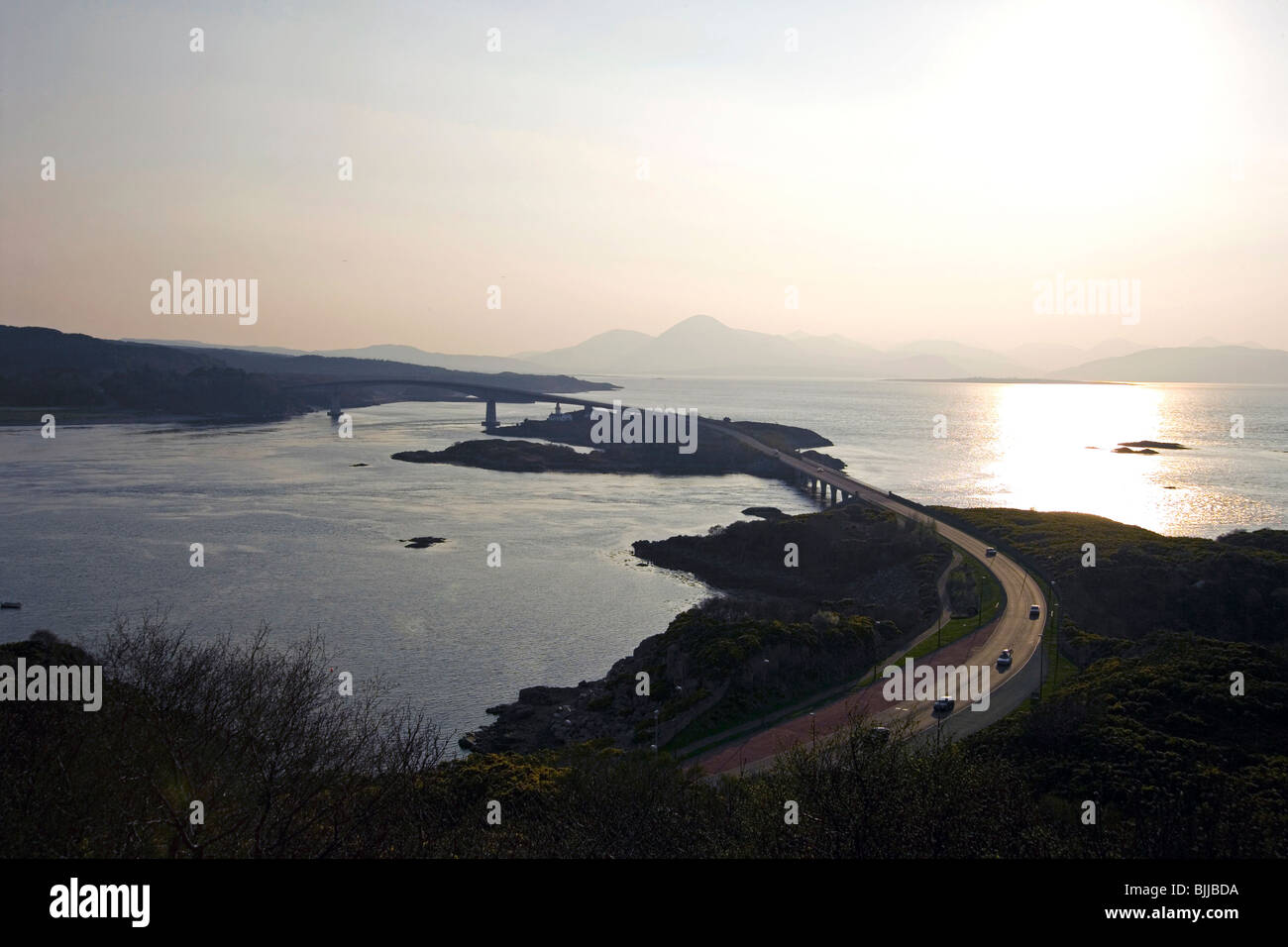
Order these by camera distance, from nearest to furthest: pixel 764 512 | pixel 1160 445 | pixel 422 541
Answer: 1. pixel 422 541
2. pixel 764 512
3. pixel 1160 445

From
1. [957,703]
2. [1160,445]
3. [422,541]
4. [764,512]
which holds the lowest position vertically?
[957,703]

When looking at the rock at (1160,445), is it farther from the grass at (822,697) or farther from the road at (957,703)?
the grass at (822,697)

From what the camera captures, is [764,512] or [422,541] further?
[764,512]

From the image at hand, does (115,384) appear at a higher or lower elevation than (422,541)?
higher

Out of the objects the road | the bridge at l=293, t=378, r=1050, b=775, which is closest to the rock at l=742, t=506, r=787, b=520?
the bridge at l=293, t=378, r=1050, b=775

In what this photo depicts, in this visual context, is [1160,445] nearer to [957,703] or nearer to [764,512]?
[764,512]

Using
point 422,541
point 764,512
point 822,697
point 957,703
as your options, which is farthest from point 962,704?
point 764,512

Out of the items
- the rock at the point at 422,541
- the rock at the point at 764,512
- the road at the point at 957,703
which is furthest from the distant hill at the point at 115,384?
the road at the point at 957,703

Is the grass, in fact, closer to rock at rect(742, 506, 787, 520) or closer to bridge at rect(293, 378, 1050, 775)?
bridge at rect(293, 378, 1050, 775)

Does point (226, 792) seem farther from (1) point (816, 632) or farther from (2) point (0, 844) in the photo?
(1) point (816, 632)
